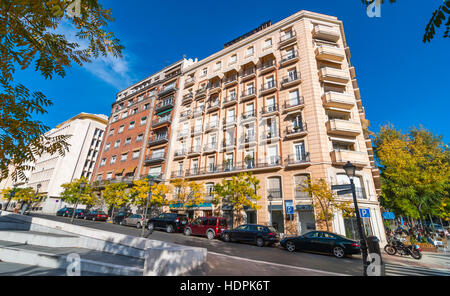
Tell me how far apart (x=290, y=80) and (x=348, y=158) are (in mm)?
9887

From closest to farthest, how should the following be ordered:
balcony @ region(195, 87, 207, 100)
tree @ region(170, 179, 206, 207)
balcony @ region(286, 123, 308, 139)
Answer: balcony @ region(286, 123, 308, 139), tree @ region(170, 179, 206, 207), balcony @ region(195, 87, 207, 100)

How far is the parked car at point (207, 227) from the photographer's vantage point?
14.6 meters

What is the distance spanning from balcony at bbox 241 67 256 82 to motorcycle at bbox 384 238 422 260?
20.3 meters

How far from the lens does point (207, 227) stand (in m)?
14.8

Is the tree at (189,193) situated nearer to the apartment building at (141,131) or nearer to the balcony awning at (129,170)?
the apartment building at (141,131)

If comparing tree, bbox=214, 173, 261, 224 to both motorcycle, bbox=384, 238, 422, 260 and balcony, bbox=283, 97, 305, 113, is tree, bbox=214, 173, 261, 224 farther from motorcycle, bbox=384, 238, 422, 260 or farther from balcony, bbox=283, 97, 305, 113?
motorcycle, bbox=384, 238, 422, 260

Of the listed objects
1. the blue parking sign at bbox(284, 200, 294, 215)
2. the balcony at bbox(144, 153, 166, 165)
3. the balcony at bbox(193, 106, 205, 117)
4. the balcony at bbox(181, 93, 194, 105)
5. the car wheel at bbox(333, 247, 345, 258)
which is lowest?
the car wheel at bbox(333, 247, 345, 258)

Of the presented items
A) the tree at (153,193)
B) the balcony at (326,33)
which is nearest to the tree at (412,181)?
the balcony at (326,33)

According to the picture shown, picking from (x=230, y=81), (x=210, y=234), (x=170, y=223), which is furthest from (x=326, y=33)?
(x=170, y=223)

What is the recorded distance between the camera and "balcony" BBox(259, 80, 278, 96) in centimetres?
2178

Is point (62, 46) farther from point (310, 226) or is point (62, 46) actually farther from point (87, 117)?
point (87, 117)

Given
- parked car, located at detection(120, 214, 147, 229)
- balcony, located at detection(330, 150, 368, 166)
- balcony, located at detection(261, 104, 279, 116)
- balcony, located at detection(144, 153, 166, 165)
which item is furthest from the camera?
balcony, located at detection(144, 153, 166, 165)

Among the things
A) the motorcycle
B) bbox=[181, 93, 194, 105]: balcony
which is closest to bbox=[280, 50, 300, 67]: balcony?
bbox=[181, 93, 194, 105]: balcony
